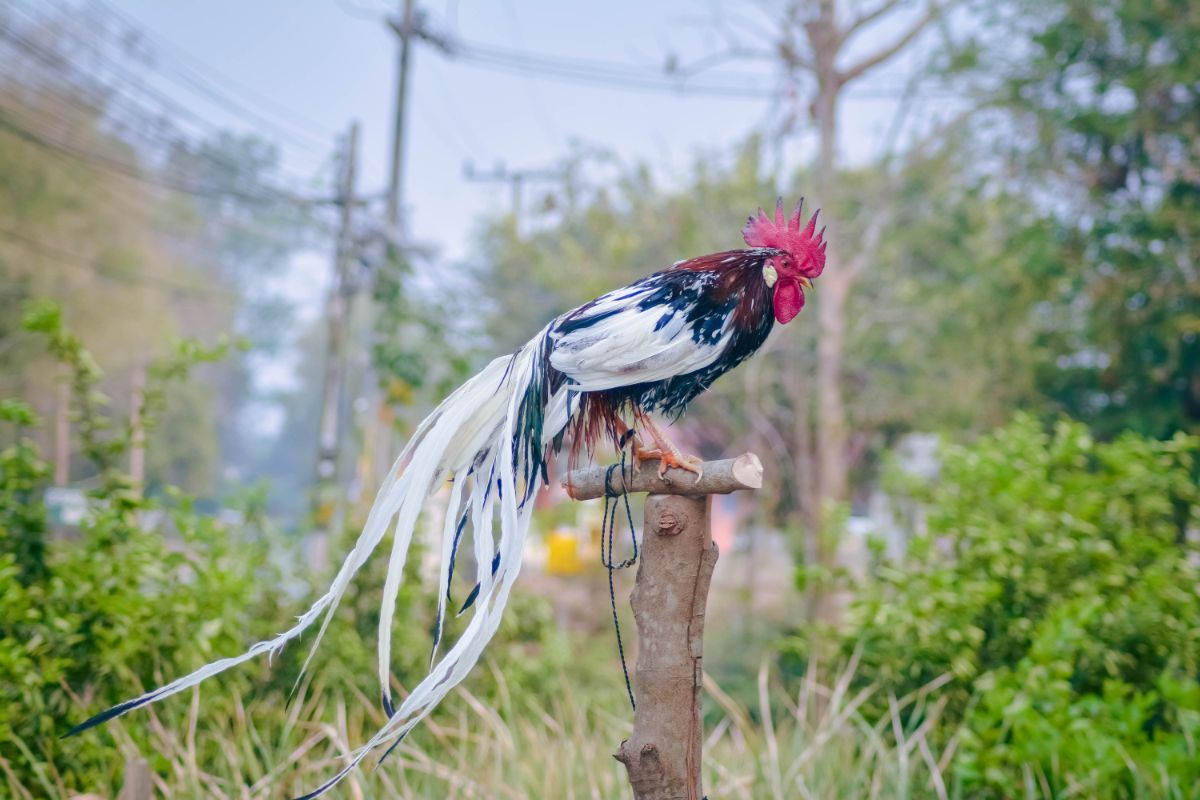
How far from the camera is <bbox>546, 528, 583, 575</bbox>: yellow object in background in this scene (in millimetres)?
8648

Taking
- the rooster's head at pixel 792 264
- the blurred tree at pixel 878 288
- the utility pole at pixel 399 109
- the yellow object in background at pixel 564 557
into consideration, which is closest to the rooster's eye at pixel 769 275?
the rooster's head at pixel 792 264

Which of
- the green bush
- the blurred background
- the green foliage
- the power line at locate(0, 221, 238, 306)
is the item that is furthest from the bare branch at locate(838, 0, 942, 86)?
the power line at locate(0, 221, 238, 306)

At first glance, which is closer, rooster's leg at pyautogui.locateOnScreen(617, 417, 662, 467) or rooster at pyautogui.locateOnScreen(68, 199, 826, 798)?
rooster at pyautogui.locateOnScreen(68, 199, 826, 798)

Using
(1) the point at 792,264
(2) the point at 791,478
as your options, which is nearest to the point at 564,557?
(2) the point at 791,478

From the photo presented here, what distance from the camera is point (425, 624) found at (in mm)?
3641

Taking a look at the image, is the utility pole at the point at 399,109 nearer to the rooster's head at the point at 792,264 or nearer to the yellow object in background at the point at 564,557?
the yellow object in background at the point at 564,557

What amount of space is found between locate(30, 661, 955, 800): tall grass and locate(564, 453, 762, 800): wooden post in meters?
0.93

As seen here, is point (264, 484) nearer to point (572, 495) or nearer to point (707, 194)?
point (572, 495)

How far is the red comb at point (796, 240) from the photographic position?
1.62 m

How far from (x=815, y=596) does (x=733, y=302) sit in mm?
4655

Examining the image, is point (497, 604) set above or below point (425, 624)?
above

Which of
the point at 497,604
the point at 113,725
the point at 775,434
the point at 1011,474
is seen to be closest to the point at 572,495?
the point at 497,604

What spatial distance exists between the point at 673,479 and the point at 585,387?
21 cm

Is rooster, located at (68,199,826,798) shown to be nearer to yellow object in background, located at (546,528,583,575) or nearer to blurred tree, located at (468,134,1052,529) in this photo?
blurred tree, located at (468,134,1052,529)
